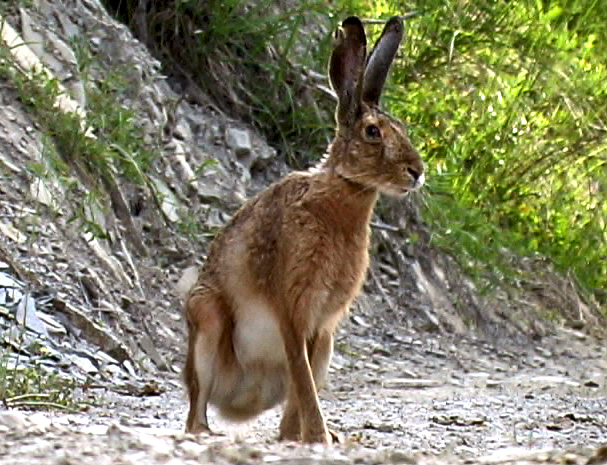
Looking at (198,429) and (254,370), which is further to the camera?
(254,370)

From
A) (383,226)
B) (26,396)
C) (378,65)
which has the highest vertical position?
(378,65)

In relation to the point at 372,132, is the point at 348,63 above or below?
Result: above

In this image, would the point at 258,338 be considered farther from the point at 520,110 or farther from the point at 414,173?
the point at 520,110

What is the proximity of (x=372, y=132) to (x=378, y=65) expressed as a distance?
1.03 feet

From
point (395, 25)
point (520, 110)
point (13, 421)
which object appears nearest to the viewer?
point (13, 421)

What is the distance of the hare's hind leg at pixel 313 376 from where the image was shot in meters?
6.43

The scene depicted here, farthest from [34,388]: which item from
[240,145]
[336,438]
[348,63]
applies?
[240,145]

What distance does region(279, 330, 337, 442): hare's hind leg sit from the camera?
643 cm

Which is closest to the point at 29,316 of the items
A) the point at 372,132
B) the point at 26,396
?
the point at 26,396

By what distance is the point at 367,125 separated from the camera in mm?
6664

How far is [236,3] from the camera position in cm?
1048

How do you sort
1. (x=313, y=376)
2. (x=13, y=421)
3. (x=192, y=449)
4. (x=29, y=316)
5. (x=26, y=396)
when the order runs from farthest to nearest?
1. (x=29, y=316)
2. (x=313, y=376)
3. (x=26, y=396)
4. (x=13, y=421)
5. (x=192, y=449)

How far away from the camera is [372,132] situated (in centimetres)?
664

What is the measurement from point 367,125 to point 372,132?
0.14 feet
